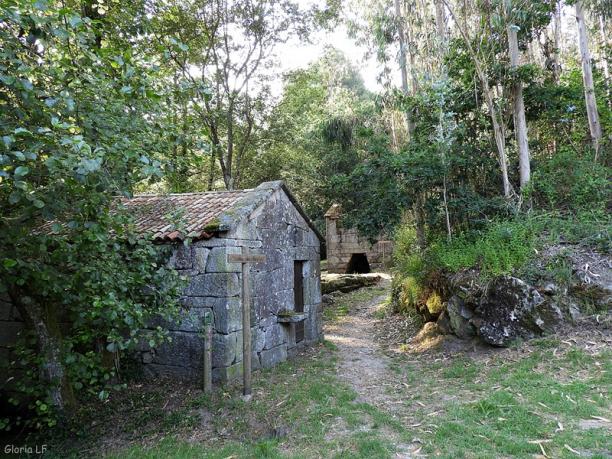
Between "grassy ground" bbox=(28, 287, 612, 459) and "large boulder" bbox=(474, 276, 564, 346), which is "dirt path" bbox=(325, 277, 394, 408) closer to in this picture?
"grassy ground" bbox=(28, 287, 612, 459)

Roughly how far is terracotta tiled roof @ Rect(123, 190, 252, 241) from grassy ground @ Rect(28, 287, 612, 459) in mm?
2357

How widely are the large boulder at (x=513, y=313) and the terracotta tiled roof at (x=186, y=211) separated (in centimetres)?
476

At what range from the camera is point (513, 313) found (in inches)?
259

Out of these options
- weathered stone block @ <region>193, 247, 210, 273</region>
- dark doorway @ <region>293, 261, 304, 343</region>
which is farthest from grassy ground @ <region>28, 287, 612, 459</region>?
weathered stone block @ <region>193, 247, 210, 273</region>

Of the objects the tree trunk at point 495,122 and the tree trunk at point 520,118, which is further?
the tree trunk at point 520,118

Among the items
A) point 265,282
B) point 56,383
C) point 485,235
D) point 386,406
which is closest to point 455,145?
point 485,235

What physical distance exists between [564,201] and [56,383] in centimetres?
987

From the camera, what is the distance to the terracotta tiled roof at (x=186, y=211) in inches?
237

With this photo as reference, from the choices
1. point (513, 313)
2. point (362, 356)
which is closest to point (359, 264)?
point (362, 356)

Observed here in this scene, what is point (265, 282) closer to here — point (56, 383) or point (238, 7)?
point (56, 383)

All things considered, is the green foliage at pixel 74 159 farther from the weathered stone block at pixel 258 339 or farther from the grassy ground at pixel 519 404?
the grassy ground at pixel 519 404

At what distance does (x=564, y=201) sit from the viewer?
A: 28.6 feet

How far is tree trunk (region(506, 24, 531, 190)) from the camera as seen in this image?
28.4 feet

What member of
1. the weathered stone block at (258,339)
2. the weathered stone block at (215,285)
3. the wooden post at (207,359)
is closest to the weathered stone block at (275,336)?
the weathered stone block at (258,339)
